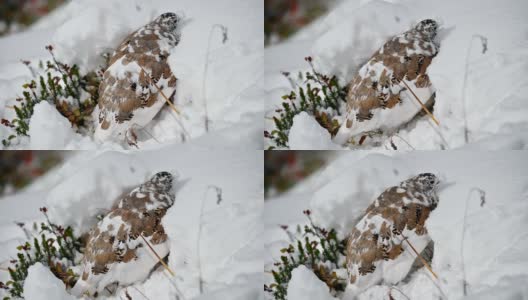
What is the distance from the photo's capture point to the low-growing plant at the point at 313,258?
5.17 feet

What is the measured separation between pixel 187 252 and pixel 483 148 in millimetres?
853

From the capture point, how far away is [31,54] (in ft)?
5.29

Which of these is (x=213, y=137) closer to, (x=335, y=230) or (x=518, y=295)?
(x=335, y=230)

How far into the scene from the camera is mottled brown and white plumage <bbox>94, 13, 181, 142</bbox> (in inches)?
59.8

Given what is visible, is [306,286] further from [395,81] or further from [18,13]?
[18,13]

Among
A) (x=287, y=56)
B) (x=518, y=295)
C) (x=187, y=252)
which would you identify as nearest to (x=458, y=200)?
(x=518, y=295)

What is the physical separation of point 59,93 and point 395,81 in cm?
96

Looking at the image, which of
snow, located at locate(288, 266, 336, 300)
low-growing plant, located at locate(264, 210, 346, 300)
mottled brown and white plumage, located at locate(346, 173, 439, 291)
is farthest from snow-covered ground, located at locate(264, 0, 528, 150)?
snow, located at locate(288, 266, 336, 300)

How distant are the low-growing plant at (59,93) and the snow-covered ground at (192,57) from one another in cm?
2

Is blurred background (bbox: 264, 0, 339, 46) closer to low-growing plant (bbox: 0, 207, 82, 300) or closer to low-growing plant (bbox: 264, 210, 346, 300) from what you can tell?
low-growing plant (bbox: 264, 210, 346, 300)

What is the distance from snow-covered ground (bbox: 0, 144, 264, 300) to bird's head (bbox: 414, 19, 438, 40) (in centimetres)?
56

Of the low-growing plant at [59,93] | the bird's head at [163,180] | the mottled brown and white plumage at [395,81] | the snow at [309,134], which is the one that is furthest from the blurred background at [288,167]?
the low-growing plant at [59,93]

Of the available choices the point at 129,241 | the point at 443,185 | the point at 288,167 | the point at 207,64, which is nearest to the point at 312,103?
the point at 288,167

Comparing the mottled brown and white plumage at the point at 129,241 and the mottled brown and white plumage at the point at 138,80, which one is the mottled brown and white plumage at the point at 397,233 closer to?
the mottled brown and white plumage at the point at 129,241
